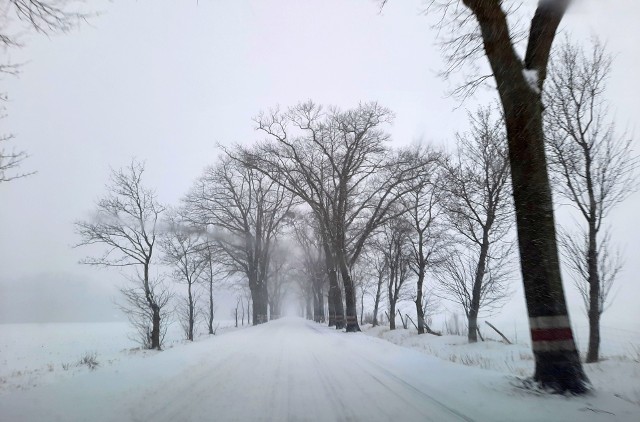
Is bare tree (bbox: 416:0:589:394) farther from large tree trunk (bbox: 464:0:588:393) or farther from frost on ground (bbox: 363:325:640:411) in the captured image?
frost on ground (bbox: 363:325:640:411)

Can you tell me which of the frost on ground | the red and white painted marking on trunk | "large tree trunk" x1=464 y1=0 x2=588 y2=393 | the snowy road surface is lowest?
the frost on ground

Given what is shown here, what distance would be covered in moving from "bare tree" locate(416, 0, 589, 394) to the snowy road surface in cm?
55

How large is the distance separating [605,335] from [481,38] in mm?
12737

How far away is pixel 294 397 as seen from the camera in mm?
5445

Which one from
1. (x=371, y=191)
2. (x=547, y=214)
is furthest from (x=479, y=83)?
(x=371, y=191)

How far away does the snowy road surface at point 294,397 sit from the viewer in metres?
4.54

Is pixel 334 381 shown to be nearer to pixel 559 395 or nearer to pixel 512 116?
pixel 559 395

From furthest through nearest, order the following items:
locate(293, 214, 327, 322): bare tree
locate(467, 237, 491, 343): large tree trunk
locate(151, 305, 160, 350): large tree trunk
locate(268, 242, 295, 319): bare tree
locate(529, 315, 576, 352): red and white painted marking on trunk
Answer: locate(268, 242, 295, 319): bare tree < locate(293, 214, 327, 322): bare tree < locate(151, 305, 160, 350): large tree trunk < locate(467, 237, 491, 343): large tree trunk < locate(529, 315, 576, 352): red and white painted marking on trunk

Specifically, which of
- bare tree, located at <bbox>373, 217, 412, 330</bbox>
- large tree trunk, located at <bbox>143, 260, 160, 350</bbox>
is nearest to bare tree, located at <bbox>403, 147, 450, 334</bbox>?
bare tree, located at <bbox>373, 217, 412, 330</bbox>

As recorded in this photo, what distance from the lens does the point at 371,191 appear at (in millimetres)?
25766

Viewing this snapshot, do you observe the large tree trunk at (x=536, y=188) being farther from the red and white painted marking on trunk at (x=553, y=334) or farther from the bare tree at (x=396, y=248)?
the bare tree at (x=396, y=248)

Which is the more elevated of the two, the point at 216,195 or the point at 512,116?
the point at 216,195

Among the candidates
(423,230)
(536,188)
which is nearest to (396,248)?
(423,230)

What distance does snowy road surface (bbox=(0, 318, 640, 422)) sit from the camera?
454 centimetres
